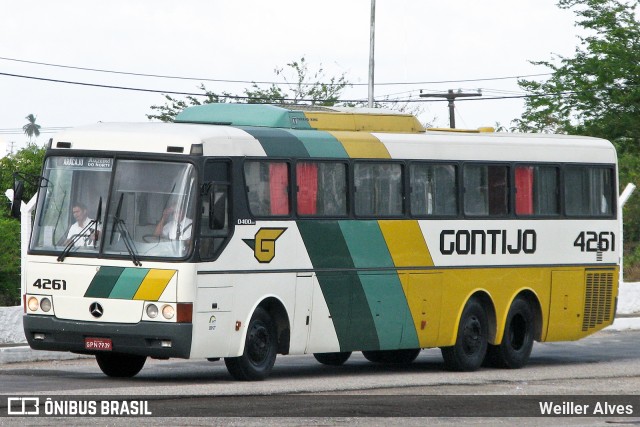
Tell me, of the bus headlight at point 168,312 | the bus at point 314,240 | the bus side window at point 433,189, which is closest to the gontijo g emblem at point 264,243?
the bus at point 314,240

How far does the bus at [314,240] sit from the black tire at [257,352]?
27mm

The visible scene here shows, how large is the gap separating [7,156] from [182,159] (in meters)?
30.4

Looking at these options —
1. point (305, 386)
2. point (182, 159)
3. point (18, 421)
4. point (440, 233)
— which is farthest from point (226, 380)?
point (18, 421)

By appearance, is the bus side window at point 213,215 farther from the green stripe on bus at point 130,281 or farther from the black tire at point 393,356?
the black tire at point 393,356

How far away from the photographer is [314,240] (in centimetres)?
1928

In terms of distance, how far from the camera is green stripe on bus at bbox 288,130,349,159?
19.5 meters

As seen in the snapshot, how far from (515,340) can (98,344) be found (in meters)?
7.16

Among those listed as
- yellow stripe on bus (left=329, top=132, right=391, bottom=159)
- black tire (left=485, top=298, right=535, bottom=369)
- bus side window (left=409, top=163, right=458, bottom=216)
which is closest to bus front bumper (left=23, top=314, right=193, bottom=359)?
yellow stripe on bus (left=329, top=132, right=391, bottom=159)

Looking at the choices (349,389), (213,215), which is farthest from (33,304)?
(349,389)

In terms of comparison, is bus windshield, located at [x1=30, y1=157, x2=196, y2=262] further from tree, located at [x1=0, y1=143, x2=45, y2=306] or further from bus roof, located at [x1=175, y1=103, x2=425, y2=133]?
tree, located at [x1=0, y1=143, x2=45, y2=306]

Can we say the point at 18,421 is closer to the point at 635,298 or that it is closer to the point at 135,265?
the point at 135,265

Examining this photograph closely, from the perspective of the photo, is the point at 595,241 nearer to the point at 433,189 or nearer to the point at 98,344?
the point at 433,189

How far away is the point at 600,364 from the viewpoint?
2273cm

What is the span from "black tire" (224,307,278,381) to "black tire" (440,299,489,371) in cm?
347
